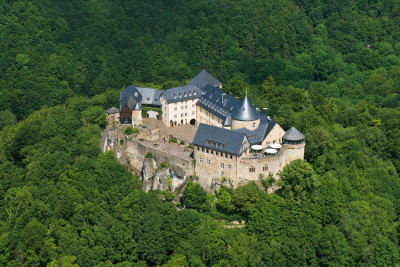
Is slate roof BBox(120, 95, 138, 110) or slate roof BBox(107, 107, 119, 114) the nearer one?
slate roof BBox(120, 95, 138, 110)

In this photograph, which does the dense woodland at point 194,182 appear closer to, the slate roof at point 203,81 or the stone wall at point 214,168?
the stone wall at point 214,168

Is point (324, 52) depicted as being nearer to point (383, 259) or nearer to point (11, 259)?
point (383, 259)

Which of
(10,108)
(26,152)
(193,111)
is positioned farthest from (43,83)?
(193,111)

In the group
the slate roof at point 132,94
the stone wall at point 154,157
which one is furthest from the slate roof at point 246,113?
the slate roof at point 132,94

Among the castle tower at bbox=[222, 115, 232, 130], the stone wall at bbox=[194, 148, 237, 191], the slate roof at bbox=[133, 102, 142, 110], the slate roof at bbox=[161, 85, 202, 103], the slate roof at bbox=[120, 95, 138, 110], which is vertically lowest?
the stone wall at bbox=[194, 148, 237, 191]

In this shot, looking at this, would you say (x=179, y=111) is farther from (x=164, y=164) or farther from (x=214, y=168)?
(x=214, y=168)

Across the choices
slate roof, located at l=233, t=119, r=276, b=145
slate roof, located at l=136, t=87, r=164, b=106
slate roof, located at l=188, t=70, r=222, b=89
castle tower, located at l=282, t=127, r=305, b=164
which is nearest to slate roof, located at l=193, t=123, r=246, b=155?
slate roof, located at l=233, t=119, r=276, b=145

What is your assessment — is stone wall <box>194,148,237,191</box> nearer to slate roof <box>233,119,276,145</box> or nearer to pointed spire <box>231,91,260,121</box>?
slate roof <box>233,119,276,145</box>
